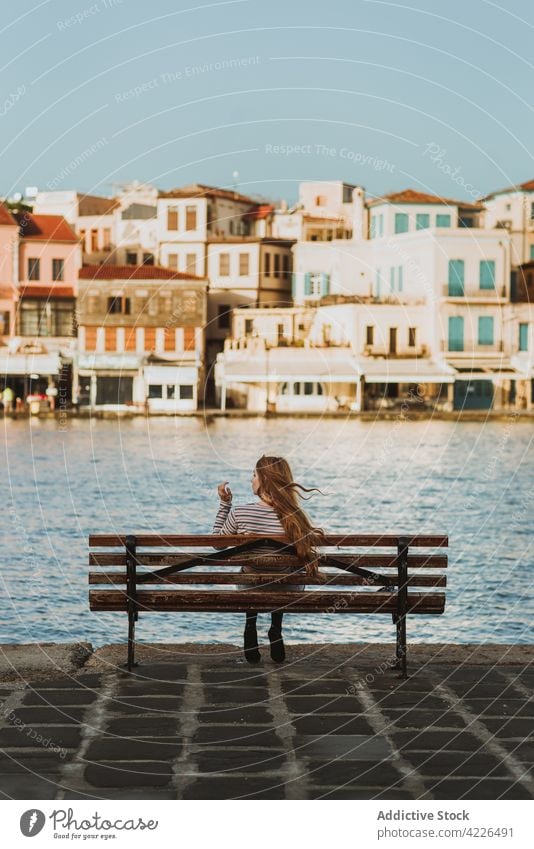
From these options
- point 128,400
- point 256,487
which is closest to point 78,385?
point 128,400

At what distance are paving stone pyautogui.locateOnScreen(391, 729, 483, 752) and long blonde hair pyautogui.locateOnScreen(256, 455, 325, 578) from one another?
167 cm

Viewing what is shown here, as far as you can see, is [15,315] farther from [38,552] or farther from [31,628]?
[31,628]

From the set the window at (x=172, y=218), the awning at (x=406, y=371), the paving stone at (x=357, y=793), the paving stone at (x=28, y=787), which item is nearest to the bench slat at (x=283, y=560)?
the paving stone at (x=28, y=787)

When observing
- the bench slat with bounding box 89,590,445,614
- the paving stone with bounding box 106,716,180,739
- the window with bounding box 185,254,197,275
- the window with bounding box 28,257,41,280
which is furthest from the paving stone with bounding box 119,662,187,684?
the window with bounding box 185,254,197,275

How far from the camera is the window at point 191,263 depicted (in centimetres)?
7156

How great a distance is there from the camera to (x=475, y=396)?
67812mm

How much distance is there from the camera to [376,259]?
71.8 m

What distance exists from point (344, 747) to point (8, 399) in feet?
204

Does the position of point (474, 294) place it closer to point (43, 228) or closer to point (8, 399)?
point (43, 228)

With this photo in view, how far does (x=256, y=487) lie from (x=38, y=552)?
14.1 metres

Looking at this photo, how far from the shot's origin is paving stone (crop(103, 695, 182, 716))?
6836 mm

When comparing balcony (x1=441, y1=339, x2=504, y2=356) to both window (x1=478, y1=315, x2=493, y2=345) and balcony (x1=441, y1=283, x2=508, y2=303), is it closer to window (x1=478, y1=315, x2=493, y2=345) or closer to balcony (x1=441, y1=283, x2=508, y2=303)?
window (x1=478, y1=315, x2=493, y2=345)

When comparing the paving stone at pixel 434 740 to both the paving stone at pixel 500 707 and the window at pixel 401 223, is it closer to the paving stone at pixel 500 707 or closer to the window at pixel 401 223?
the paving stone at pixel 500 707

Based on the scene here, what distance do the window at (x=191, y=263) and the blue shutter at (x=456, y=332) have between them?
12.7 m
